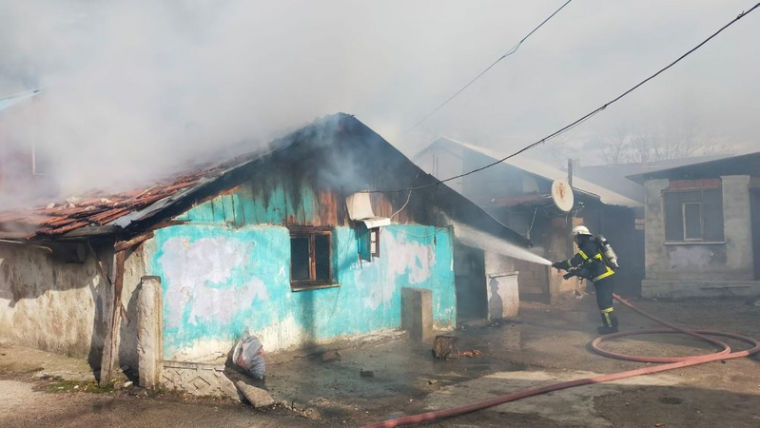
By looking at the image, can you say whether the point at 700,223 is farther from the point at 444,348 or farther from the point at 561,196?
the point at 444,348

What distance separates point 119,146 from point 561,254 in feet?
44.4

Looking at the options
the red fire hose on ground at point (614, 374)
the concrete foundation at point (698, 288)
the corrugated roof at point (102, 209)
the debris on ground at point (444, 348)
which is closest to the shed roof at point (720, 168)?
the concrete foundation at point (698, 288)

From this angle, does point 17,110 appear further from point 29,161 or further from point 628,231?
point 628,231

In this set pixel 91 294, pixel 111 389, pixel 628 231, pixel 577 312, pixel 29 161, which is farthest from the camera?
pixel 628 231

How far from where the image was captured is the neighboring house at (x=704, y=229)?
49.7 feet

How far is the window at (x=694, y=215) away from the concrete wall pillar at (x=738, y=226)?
10.5 inches

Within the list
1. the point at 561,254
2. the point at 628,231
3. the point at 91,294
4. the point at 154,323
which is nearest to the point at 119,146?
the point at 91,294

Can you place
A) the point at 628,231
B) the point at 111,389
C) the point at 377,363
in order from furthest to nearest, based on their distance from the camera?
1. the point at 628,231
2. the point at 377,363
3. the point at 111,389

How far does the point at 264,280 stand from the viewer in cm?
866

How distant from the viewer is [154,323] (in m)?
6.92

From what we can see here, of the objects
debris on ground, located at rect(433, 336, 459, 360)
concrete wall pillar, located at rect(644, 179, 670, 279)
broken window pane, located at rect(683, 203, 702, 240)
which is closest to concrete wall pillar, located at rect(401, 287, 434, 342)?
debris on ground, located at rect(433, 336, 459, 360)

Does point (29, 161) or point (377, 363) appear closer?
point (377, 363)

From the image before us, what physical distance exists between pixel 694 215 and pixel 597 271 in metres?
7.49

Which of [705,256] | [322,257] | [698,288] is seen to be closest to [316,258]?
[322,257]
